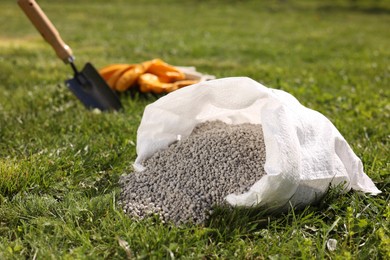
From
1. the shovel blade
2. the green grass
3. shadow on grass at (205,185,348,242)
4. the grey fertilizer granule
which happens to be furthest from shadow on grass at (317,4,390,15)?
shadow on grass at (205,185,348,242)

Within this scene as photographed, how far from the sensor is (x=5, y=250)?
6.32ft

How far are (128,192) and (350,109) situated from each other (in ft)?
7.91

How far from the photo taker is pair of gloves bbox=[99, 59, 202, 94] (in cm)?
409

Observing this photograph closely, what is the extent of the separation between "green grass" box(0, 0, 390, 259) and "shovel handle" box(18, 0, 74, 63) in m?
0.39

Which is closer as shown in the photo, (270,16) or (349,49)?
Answer: (349,49)

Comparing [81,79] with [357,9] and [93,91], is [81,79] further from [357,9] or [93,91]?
[357,9]

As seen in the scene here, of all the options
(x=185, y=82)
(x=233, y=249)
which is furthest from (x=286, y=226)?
(x=185, y=82)

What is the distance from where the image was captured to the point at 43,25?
3910mm

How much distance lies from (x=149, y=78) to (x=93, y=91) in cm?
48

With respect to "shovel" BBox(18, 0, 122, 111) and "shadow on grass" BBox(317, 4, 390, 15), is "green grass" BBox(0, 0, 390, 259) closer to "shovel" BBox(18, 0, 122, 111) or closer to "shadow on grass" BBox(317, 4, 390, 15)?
"shovel" BBox(18, 0, 122, 111)

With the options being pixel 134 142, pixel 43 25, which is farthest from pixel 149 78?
pixel 134 142

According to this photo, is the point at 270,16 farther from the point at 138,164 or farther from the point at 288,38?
the point at 138,164

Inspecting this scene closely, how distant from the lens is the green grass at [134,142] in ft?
6.58

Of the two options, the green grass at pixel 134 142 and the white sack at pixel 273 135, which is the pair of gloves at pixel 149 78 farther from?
the white sack at pixel 273 135
